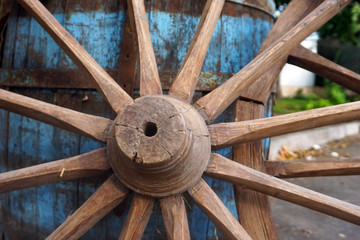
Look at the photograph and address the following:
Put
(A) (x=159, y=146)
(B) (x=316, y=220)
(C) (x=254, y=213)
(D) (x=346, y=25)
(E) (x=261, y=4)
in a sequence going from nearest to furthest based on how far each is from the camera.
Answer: (A) (x=159, y=146) < (C) (x=254, y=213) < (E) (x=261, y=4) < (B) (x=316, y=220) < (D) (x=346, y=25)

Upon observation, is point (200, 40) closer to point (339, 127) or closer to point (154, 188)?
point (154, 188)

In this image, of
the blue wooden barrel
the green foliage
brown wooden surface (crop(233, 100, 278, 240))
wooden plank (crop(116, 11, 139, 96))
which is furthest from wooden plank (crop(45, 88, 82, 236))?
A: the green foliage

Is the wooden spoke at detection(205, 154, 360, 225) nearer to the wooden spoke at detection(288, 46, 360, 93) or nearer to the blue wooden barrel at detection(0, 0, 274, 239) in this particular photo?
the blue wooden barrel at detection(0, 0, 274, 239)

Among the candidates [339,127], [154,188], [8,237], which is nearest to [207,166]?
[154,188]

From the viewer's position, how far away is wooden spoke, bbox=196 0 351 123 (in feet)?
4.06

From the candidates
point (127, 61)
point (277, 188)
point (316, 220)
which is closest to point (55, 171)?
point (127, 61)

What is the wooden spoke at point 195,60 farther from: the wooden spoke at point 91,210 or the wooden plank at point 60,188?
the wooden plank at point 60,188

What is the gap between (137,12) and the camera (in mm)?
1322

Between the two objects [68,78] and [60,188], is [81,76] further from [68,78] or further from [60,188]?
[60,188]

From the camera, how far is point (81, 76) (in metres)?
1.51

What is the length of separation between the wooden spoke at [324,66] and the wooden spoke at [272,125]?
0.49m

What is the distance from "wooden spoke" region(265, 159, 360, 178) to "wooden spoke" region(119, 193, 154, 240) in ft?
2.08

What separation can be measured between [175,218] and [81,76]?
2.64 feet

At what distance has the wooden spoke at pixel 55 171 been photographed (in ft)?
3.88
